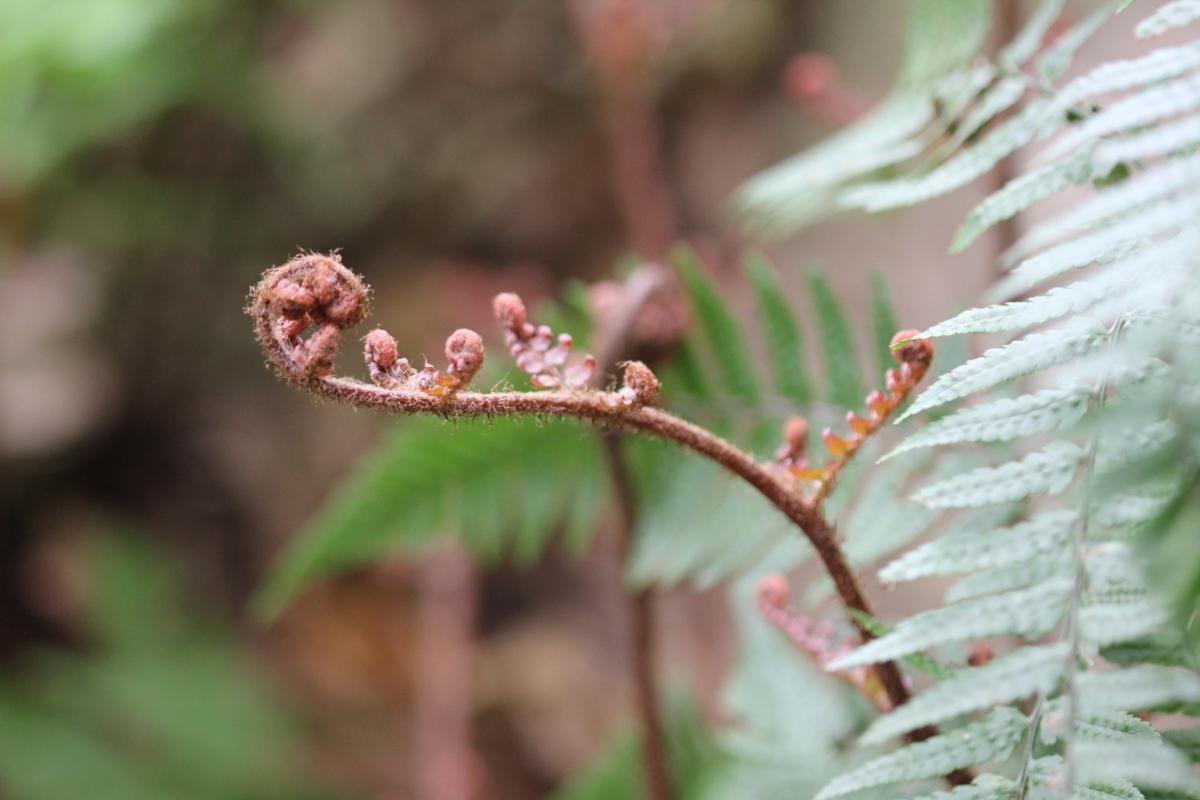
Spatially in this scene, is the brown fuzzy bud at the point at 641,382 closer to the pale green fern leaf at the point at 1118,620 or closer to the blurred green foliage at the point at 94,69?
the pale green fern leaf at the point at 1118,620

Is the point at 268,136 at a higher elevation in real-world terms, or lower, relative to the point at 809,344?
higher

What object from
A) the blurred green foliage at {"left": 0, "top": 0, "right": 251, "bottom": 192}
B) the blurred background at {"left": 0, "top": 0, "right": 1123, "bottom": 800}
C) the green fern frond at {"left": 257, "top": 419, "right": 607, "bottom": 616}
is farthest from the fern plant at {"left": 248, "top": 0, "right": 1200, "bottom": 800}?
the blurred green foliage at {"left": 0, "top": 0, "right": 251, "bottom": 192}

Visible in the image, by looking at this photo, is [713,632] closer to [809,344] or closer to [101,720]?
[809,344]

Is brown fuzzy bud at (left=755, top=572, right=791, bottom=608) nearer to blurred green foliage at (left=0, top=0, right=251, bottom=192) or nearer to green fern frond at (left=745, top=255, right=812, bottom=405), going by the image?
green fern frond at (left=745, top=255, right=812, bottom=405)

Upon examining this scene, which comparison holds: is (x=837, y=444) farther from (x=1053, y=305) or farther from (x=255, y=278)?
(x=255, y=278)

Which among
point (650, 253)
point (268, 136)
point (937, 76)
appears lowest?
point (937, 76)

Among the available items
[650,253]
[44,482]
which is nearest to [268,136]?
[44,482]

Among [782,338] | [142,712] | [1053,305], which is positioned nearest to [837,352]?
[782,338]
